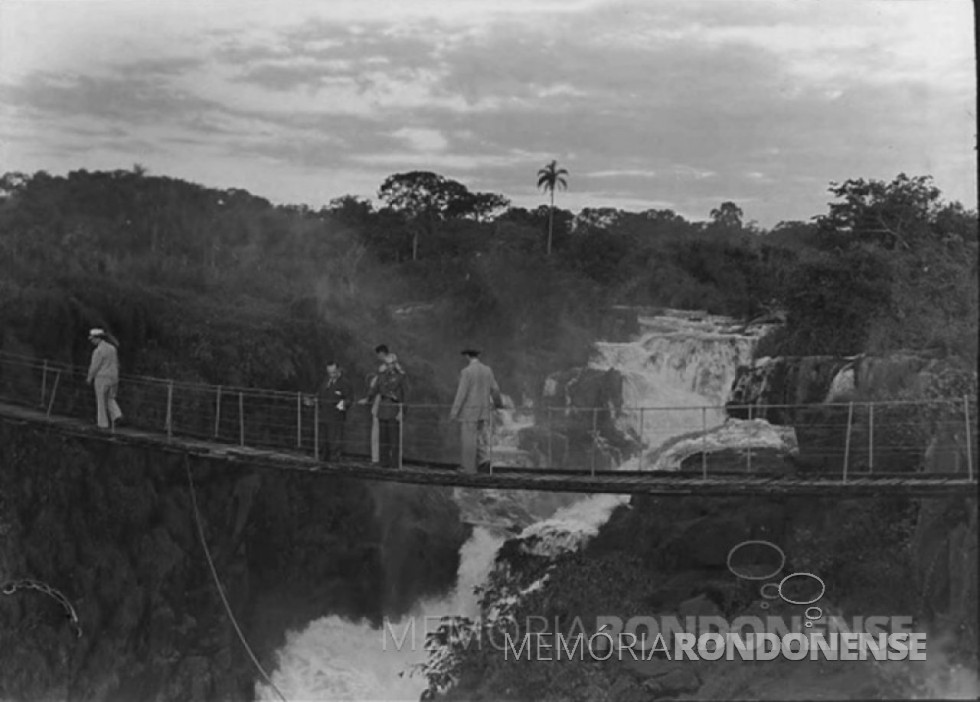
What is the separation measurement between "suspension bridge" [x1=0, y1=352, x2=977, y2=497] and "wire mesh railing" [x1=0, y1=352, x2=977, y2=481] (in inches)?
0.4

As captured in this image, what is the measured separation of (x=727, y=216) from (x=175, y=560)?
4.24m

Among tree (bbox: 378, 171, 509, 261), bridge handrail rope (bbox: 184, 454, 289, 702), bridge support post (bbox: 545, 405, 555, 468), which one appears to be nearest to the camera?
bridge handrail rope (bbox: 184, 454, 289, 702)

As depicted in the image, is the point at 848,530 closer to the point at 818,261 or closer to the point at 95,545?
the point at 818,261

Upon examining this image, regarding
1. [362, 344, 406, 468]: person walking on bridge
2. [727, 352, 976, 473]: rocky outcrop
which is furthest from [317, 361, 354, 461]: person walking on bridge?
[727, 352, 976, 473]: rocky outcrop

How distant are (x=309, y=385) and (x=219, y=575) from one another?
1.58 metres

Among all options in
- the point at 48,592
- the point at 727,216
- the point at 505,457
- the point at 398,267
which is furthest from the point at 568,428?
the point at 48,592

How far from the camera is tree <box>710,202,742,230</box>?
10102mm

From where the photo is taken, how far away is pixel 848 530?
8555 mm

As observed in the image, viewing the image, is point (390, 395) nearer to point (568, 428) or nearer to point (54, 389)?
point (54, 389)

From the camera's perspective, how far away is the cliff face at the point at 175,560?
9.24 meters

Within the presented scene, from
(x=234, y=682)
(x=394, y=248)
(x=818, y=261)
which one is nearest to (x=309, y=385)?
(x=394, y=248)

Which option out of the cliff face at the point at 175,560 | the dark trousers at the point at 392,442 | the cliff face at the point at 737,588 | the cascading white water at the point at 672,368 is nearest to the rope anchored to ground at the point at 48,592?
the cliff face at the point at 175,560

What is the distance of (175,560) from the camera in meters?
9.77

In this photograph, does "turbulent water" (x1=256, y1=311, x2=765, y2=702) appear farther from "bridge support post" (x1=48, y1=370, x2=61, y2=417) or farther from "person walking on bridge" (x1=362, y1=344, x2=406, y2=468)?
"bridge support post" (x1=48, y1=370, x2=61, y2=417)
